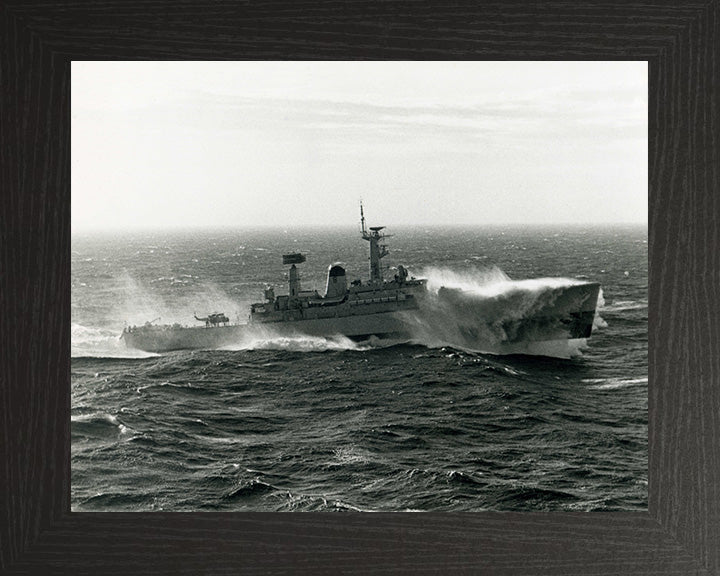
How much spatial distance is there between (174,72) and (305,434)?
1.01 meters

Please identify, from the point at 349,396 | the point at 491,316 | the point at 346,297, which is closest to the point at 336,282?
the point at 346,297

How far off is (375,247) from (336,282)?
0.15 m

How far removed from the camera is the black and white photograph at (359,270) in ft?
7.86

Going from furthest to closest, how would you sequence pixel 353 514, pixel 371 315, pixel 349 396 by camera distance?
pixel 371 315
pixel 349 396
pixel 353 514

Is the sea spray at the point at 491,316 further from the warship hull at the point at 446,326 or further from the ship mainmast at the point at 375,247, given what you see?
the ship mainmast at the point at 375,247

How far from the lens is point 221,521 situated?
7.76ft

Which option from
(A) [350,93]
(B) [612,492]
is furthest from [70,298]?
(B) [612,492]

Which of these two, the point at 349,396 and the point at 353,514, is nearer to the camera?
the point at 353,514

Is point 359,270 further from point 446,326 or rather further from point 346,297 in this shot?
point 446,326

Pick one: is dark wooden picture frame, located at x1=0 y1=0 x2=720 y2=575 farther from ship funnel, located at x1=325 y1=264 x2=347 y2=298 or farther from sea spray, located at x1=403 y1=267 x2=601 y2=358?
ship funnel, located at x1=325 y1=264 x2=347 y2=298

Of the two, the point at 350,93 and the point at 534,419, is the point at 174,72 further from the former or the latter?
the point at 534,419

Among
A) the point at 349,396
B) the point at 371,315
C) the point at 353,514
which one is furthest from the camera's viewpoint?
the point at 371,315

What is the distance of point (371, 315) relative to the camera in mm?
2580

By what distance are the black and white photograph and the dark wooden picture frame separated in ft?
0.16
